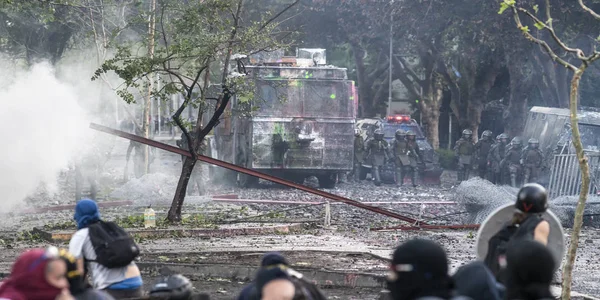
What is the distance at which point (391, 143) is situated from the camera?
29.3 meters

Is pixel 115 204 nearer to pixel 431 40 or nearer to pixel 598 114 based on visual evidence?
pixel 598 114

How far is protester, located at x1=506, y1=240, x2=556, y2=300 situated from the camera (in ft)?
14.9

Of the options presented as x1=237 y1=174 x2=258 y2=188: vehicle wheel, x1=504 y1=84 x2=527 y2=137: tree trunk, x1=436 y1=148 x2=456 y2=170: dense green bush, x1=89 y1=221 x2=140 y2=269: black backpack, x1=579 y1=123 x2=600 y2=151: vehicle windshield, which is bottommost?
x1=237 y1=174 x2=258 y2=188: vehicle wheel

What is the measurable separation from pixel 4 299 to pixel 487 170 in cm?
2451

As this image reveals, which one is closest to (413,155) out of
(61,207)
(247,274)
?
(61,207)

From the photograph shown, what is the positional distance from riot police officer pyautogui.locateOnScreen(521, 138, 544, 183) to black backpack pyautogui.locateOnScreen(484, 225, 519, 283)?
1954 centimetres

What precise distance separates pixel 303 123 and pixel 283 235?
9.51 meters

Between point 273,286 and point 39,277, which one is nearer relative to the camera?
point 39,277

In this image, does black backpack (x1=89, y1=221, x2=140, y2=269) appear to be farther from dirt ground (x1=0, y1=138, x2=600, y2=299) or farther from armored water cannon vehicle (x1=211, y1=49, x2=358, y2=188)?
armored water cannon vehicle (x1=211, y1=49, x2=358, y2=188)

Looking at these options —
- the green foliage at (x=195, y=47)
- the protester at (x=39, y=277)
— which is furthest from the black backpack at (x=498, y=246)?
the green foliage at (x=195, y=47)

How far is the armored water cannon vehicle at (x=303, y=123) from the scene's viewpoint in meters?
25.6

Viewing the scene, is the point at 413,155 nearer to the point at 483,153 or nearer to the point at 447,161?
the point at 483,153

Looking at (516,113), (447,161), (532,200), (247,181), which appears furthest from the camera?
(447,161)

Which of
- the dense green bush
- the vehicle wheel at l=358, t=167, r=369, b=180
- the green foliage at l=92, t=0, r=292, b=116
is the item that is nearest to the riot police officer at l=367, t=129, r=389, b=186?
the vehicle wheel at l=358, t=167, r=369, b=180
